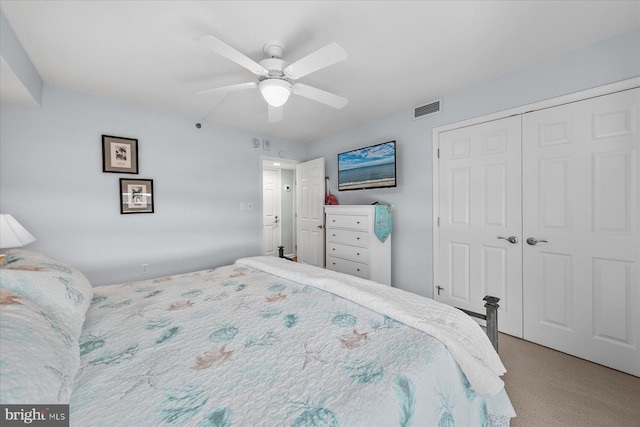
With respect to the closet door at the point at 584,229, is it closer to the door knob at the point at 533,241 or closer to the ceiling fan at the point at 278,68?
the door knob at the point at 533,241

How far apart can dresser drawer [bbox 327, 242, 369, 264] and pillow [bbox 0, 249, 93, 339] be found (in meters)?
2.53

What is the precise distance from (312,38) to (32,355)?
82.8 inches

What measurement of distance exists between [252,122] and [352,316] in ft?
10.2

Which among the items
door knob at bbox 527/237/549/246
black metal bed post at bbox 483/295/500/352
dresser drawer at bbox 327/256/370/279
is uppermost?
door knob at bbox 527/237/549/246

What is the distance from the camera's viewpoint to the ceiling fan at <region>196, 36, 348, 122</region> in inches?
57.6

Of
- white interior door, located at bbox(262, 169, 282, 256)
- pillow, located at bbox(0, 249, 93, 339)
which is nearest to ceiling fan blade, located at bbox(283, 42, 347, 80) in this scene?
pillow, located at bbox(0, 249, 93, 339)

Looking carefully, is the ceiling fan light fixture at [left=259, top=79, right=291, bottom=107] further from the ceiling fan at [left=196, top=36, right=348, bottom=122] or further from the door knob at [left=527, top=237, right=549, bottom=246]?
the door knob at [left=527, top=237, right=549, bottom=246]

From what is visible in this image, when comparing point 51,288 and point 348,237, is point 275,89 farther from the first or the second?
point 348,237

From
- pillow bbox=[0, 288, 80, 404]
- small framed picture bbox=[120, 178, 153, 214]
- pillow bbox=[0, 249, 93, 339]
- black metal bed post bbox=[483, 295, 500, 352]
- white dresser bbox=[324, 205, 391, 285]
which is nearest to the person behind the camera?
pillow bbox=[0, 288, 80, 404]

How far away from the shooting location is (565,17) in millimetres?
1671

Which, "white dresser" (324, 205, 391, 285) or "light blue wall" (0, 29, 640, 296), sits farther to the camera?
"white dresser" (324, 205, 391, 285)

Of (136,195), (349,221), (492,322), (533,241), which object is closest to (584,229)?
(533,241)

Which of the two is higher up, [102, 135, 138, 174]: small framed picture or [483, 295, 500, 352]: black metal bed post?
[102, 135, 138, 174]: small framed picture

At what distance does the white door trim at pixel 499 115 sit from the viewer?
1.88 m
